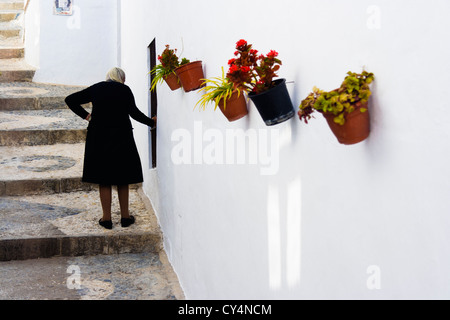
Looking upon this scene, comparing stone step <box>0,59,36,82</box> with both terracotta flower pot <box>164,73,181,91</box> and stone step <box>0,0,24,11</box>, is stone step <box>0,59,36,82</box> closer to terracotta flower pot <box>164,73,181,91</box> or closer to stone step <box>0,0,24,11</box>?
Result: stone step <box>0,0,24,11</box>

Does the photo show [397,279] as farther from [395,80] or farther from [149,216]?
[149,216]

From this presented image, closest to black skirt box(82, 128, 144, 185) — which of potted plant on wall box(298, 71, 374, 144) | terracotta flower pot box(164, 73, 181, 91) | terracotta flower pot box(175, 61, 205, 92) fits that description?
terracotta flower pot box(164, 73, 181, 91)

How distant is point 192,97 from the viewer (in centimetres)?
378

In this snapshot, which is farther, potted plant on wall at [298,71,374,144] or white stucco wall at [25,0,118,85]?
white stucco wall at [25,0,118,85]

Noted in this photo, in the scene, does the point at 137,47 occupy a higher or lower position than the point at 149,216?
higher

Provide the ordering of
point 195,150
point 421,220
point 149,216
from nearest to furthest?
1. point 421,220
2. point 195,150
3. point 149,216

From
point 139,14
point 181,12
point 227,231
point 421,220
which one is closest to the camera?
point 421,220

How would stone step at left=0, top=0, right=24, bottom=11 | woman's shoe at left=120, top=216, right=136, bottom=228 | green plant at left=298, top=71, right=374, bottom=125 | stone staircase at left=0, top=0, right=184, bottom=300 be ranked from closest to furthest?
green plant at left=298, top=71, right=374, bottom=125 < stone staircase at left=0, top=0, right=184, bottom=300 < woman's shoe at left=120, top=216, right=136, bottom=228 < stone step at left=0, top=0, right=24, bottom=11

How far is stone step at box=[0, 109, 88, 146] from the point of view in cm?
745

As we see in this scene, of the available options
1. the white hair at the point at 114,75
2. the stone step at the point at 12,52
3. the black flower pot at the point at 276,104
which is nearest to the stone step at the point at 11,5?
the stone step at the point at 12,52

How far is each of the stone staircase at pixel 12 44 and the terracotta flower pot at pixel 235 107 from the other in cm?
852
